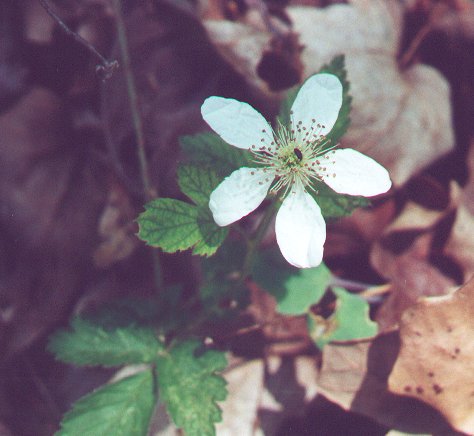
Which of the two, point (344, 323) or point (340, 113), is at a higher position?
point (340, 113)

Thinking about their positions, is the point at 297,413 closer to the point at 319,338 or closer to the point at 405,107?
the point at 319,338

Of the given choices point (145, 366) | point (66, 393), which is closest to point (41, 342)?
point (66, 393)

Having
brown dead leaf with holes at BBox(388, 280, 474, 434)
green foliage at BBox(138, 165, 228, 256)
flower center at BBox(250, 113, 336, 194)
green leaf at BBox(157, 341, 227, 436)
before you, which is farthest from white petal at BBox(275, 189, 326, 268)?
green leaf at BBox(157, 341, 227, 436)

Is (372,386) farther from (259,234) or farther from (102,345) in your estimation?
(102,345)

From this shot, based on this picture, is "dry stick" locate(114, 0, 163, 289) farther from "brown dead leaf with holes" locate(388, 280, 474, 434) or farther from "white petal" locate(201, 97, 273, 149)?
"brown dead leaf with holes" locate(388, 280, 474, 434)

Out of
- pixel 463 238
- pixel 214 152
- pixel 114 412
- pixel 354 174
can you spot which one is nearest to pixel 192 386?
pixel 114 412
